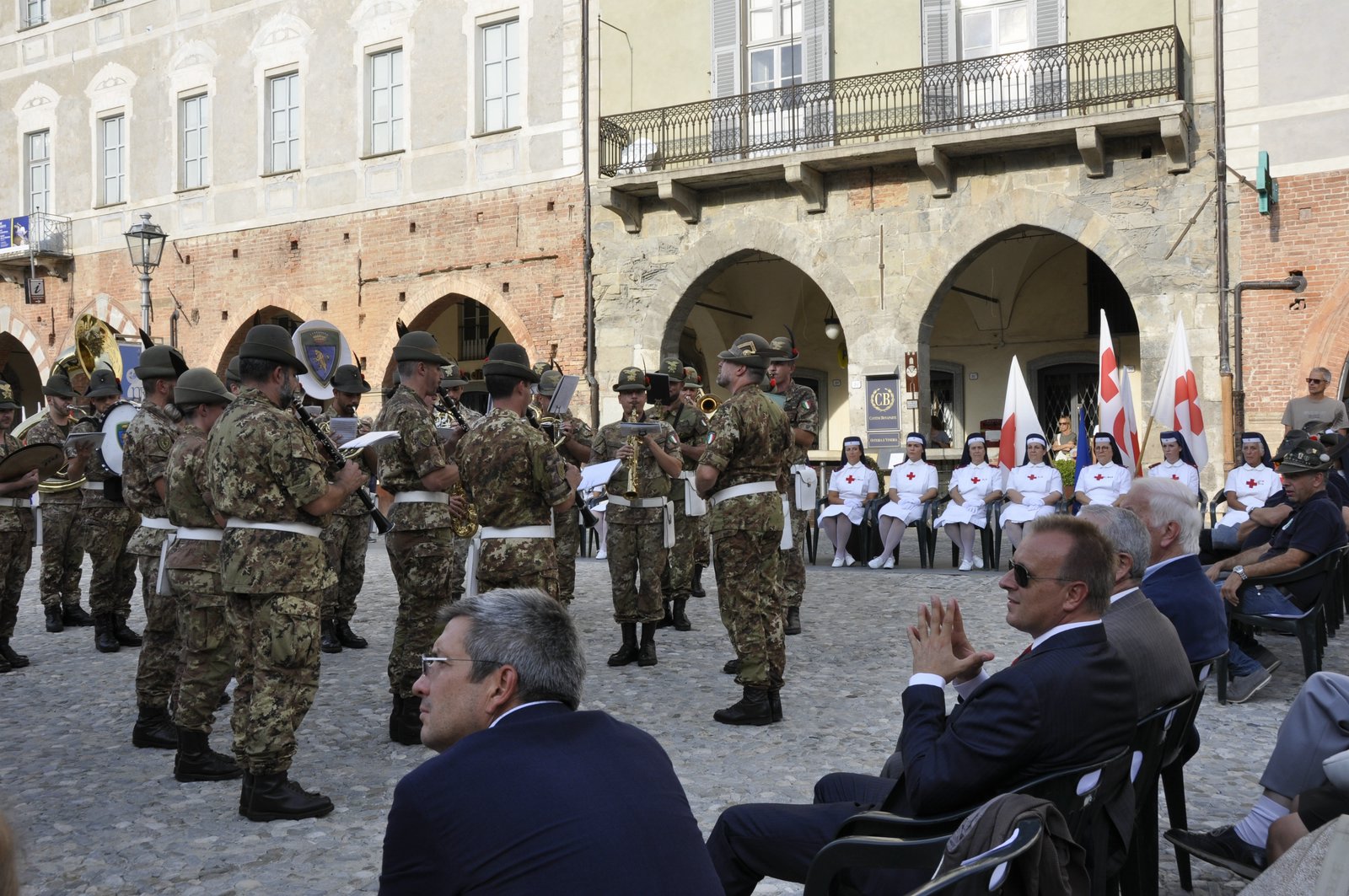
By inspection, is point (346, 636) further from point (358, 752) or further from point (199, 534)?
point (199, 534)

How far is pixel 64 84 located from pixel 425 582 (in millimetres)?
23432

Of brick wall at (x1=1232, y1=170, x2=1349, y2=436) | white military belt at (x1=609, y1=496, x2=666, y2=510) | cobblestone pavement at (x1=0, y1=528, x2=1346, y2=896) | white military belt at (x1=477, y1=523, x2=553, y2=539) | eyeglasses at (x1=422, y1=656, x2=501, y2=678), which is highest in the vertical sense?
brick wall at (x1=1232, y1=170, x2=1349, y2=436)

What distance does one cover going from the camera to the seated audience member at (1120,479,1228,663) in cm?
498

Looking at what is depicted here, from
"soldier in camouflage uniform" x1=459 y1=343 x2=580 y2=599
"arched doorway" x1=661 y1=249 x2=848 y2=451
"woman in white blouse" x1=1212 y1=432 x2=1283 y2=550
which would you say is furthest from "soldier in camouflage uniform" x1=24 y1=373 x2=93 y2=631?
"arched doorway" x1=661 y1=249 x2=848 y2=451

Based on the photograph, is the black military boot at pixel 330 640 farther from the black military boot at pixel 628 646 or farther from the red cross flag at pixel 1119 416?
the red cross flag at pixel 1119 416

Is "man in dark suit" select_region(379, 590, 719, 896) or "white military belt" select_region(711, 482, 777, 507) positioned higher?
"white military belt" select_region(711, 482, 777, 507)

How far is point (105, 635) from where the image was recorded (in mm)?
8789

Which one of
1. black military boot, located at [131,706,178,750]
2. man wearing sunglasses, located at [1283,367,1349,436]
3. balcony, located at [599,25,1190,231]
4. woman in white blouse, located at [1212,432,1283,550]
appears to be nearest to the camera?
black military boot, located at [131,706,178,750]

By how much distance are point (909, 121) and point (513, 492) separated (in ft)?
40.8

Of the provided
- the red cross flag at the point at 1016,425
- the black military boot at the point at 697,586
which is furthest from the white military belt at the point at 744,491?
the red cross flag at the point at 1016,425

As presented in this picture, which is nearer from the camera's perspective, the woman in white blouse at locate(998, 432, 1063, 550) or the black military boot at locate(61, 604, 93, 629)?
the black military boot at locate(61, 604, 93, 629)

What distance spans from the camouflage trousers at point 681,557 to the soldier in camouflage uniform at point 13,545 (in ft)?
14.8

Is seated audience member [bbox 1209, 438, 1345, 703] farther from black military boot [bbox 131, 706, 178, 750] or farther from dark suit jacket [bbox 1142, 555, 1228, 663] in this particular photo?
black military boot [bbox 131, 706, 178, 750]

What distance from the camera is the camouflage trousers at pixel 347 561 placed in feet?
28.5
